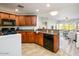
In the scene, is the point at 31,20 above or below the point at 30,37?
above

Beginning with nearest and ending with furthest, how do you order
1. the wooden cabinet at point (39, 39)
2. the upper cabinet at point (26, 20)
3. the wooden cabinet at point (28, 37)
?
the wooden cabinet at point (39, 39) → the wooden cabinet at point (28, 37) → the upper cabinet at point (26, 20)

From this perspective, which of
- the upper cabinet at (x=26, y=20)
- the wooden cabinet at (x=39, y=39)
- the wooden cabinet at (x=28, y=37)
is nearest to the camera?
the wooden cabinet at (x=39, y=39)

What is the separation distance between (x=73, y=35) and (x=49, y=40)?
220 cm

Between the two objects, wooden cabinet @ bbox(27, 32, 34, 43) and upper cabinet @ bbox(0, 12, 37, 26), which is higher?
upper cabinet @ bbox(0, 12, 37, 26)

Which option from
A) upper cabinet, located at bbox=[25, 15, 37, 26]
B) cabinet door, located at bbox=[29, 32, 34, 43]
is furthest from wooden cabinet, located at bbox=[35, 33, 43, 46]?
upper cabinet, located at bbox=[25, 15, 37, 26]

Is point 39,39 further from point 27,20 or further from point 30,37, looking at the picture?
point 27,20

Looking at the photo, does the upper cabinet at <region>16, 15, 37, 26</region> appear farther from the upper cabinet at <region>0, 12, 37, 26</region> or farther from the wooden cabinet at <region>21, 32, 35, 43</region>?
the wooden cabinet at <region>21, 32, 35, 43</region>

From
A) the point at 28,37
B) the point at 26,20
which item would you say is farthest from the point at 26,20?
the point at 28,37

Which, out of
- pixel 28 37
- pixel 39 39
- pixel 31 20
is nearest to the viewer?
pixel 39 39


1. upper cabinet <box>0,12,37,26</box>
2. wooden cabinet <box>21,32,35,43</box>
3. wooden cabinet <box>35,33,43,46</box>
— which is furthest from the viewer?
upper cabinet <box>0,12,37,26</box>

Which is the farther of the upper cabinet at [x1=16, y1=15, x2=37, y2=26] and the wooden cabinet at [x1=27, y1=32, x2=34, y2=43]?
the upper cabinet at [x1=16, y1=15, x2=37, y2=26]

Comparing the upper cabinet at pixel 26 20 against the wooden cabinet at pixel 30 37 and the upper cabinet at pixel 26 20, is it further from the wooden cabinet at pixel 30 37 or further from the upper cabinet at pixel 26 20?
the wooden cabinet at pixel 30 37

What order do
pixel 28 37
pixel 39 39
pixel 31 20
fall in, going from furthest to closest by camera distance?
pixel 31 20
pixel 28 37
pixel 39 39

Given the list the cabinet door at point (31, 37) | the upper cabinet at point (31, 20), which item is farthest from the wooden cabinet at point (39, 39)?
the upper cabinet at point (31, 20)
